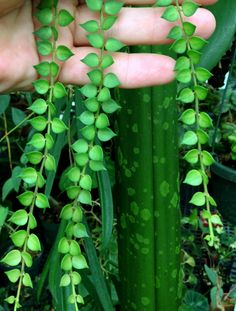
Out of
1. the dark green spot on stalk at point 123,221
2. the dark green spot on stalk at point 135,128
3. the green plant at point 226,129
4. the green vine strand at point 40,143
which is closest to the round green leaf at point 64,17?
the green vine strand at point 40,143

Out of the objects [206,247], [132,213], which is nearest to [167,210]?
[132,213]

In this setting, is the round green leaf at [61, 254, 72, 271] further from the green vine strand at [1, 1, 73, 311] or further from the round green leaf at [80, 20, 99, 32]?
the round green leaf at [80, 20, 99, 32]

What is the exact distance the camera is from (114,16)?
45 cm

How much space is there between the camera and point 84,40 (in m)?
0.55

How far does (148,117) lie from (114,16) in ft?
0.68

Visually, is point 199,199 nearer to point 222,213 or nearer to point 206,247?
point 222,213

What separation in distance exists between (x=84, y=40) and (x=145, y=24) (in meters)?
0.07

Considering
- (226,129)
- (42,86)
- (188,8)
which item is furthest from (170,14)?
(226,129)

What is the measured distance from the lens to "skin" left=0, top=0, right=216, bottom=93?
1.63ft

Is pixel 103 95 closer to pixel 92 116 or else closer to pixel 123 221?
pixel 92 116

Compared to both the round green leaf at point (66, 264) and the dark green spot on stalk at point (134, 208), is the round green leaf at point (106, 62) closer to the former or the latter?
the round green leaf at point (66, 264)

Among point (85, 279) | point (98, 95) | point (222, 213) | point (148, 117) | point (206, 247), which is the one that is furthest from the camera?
point (206, 247)

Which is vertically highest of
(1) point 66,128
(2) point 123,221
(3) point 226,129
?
(1) point 66,128

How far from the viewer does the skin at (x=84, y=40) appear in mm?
496
